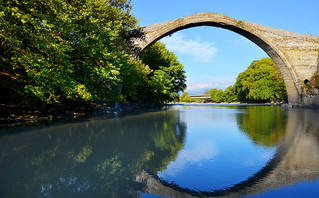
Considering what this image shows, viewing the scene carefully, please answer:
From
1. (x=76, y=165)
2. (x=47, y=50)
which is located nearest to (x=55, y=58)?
(x=47, y=50)

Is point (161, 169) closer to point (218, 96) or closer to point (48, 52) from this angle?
point (48, 52)

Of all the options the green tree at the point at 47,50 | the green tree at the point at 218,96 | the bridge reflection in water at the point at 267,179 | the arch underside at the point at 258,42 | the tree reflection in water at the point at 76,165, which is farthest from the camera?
the green tree at the point at 218,96

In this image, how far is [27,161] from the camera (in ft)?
14.7

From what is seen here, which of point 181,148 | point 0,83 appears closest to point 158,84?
point 0,83

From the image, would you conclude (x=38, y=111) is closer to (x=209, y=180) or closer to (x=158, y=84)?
(x=209, y=180)

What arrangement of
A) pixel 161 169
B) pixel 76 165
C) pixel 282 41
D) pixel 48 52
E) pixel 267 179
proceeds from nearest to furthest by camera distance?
pixel 267 179, pixel 161 169, pixel 76 165, pixel 48 52, pixel 282 41

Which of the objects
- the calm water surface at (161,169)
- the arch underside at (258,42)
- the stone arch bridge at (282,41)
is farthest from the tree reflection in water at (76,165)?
the stone arch bridge at (282,41)

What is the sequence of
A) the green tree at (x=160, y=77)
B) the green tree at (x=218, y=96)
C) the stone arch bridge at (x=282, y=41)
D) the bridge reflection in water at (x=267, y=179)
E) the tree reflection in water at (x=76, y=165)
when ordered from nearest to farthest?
the bridge reflection in water at (x=267, y=179) < the tree reflection in water at (x=76, y=165) < the stone arch bridge at (x=282, y=41) < the green tree at (x=160, y=77) < the green tree at (x=218, y=96)

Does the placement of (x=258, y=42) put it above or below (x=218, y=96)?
above

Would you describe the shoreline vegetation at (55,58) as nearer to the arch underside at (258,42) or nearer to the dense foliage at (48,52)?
the dense foliage at (48,52)

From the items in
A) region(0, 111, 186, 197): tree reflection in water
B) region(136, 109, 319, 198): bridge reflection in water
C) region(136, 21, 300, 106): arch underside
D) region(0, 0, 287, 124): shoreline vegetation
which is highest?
region(136, 21, 300, 106): arch underside

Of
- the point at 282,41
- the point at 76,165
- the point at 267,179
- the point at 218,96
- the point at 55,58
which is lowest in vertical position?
the point at 76,165

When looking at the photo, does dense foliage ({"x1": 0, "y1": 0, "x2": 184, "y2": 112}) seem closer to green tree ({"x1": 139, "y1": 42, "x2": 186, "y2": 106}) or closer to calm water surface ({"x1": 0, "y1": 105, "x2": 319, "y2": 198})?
calm water surface ({"x1": 0, "y1": 105, "x2": 319, "y2": 198})

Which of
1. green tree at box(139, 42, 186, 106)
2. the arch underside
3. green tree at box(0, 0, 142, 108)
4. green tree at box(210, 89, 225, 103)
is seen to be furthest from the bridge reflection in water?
green tree at box(210, 89, 225, 103)
